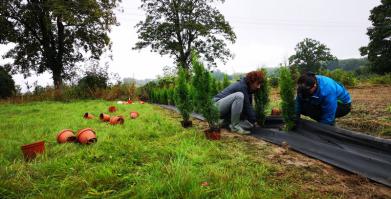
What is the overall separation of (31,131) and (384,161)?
578cm

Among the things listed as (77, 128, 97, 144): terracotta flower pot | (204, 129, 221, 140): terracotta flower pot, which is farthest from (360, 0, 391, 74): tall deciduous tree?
(77, 128, 97, 144): terracotta flower pot

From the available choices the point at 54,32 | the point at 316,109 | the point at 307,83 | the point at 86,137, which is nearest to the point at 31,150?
the point at 86,137

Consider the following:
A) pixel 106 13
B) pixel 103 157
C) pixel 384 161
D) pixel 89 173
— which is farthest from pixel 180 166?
pixel 106 13

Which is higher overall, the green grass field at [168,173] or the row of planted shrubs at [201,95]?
the row of planted shrubs at [201,95]

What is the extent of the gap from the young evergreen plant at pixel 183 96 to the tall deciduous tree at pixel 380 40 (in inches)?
A: 1293

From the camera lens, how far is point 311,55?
69.6m

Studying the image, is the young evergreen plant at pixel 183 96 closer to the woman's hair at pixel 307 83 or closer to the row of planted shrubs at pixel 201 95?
the row of planted shrubs at pixel 201 95

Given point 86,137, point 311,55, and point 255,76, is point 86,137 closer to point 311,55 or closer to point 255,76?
point 255,76

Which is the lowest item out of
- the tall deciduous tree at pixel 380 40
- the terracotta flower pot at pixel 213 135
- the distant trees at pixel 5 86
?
the terracotta flower pot at pixel 213 135

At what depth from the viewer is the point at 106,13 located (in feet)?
67.1

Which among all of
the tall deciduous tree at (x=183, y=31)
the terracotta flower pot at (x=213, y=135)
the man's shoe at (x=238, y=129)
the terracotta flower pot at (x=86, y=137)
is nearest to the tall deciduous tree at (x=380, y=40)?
the tall deciduous tree at (x=183, y=31)

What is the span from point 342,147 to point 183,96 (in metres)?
3.44

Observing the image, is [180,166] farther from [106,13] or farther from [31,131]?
[106,13]

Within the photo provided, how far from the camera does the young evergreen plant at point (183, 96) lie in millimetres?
6113
